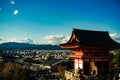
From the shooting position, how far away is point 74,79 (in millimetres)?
26422

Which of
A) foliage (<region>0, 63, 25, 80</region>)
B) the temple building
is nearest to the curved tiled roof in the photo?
the temple building

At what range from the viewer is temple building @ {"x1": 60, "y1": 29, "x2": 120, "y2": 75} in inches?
1208

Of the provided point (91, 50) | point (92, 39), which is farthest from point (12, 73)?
point (92, 39)

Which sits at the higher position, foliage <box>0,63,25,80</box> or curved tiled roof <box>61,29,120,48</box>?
curved tiled roof <box>61,29,120,48</box>

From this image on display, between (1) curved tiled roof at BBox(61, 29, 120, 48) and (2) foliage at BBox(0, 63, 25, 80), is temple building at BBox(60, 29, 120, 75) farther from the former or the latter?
(2) foliage at BBox(0, 63, 25, 80)

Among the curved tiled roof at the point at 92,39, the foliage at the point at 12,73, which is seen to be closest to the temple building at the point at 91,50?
the curved tiled roof at the point at 92,39

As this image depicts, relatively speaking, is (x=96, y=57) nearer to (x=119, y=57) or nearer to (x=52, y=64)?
(x=119, y=57)

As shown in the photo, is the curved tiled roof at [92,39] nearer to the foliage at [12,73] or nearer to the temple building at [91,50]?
the temple building at [91,50]

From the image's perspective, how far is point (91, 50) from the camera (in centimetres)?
3105

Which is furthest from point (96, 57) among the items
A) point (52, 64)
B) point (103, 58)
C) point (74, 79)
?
point (52, 64)

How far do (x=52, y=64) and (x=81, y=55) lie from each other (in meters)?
33.8

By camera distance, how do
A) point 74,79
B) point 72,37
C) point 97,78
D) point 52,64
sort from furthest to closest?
point 52,64
point 72,37
point 97,78
point 74,79

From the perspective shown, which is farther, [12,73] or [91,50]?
[12,73]

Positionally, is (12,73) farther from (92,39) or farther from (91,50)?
(92,39)
